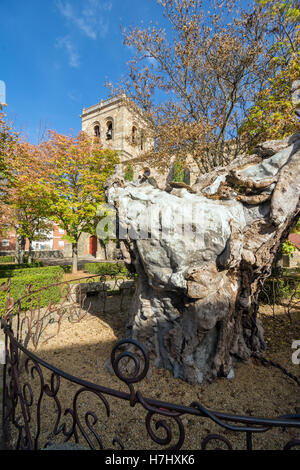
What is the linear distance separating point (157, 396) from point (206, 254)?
2.17 metres

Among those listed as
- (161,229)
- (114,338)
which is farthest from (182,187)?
(114,338)

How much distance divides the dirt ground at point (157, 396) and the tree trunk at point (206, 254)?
29 cm

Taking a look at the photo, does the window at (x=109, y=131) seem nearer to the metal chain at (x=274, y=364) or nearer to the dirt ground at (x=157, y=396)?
the dirt ground at (x=157, y=396)

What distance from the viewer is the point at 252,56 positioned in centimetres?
759

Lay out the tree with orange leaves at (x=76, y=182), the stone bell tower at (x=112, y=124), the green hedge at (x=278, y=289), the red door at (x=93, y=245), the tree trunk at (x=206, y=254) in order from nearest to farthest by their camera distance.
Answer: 1. the tree trunk at (x=206, y=254)
2. the green hedge at (x=278, y=289)
3. the tree with orange leaves at (x=76, y=182)
4. the stone bell tower at (x=112, y=124)
5. the red door at (x=93, y=245)

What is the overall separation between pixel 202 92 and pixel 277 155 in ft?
22.0

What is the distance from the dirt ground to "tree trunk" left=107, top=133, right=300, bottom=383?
0.96ft

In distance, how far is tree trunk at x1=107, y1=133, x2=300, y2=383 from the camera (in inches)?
131

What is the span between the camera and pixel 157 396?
316 cm

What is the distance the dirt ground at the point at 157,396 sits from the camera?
247 centimetres

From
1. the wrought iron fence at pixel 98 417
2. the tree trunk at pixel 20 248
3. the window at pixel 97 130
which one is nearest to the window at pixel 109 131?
the window at pixel 97 130
